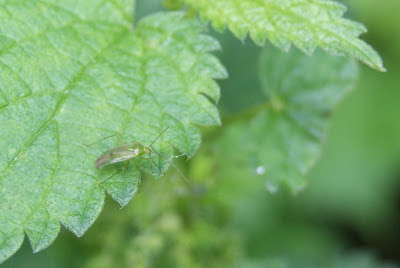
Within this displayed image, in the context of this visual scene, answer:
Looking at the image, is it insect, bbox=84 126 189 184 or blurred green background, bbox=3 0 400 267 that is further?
blurred green background, bbox=3 0 400 267

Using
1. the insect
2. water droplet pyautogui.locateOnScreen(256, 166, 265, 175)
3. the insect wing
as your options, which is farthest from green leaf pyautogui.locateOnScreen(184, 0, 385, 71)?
water droplet pyautogui.locateOnScreen(256, 166, 265, 175)

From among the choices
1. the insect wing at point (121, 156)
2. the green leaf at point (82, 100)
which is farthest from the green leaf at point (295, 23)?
the insect wing at point (121, 156)

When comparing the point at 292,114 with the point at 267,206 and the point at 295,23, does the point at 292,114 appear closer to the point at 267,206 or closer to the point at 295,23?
the point at 295,23

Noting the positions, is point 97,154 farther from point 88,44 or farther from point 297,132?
point 297,132

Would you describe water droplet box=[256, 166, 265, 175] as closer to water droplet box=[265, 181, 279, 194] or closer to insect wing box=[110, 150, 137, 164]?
water droplet box=[265, 181, 279, 194]

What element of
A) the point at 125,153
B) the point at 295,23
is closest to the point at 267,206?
the point at 295,23

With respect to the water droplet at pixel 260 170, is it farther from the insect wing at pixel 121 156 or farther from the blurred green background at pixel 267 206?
the insect wing at pixel 121 156

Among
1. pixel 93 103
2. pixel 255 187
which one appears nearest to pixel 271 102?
pixel 255 187
